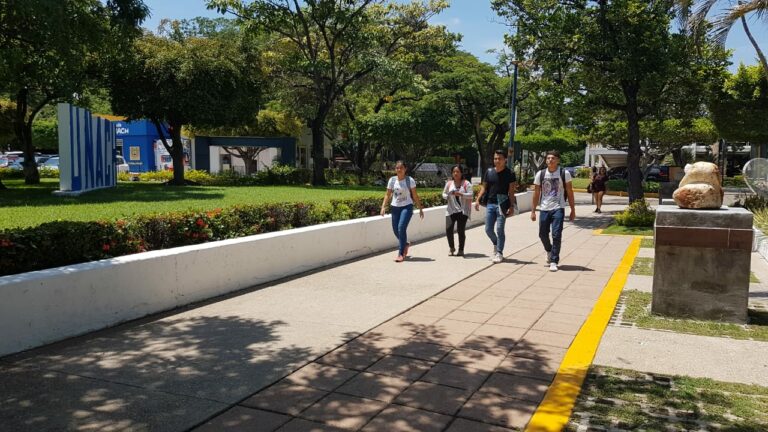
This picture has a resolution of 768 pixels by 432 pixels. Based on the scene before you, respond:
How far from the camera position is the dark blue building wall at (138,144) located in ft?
117

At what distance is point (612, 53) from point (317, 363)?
12.4m

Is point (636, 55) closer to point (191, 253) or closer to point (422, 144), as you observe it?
point (191, 253)

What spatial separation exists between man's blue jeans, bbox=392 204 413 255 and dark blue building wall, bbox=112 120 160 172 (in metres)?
29.6

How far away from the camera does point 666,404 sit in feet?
12.5

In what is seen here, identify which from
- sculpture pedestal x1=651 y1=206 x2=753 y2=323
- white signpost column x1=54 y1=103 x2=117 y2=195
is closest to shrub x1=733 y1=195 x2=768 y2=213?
sculpture pedestal x1=651 y1=206 x2=753 y2=323

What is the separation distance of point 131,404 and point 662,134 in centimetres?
3133

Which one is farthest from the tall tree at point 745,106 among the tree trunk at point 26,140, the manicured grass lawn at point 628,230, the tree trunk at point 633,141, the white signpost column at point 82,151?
the tree trunk at point 26,140

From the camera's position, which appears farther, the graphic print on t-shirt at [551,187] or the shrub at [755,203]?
the shrub at [755,203]

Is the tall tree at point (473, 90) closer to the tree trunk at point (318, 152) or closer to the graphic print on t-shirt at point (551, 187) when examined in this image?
the tree trunk at point (318, 152)

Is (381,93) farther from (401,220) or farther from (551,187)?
(551,187)

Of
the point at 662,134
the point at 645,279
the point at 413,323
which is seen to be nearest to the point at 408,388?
the point at 413,323

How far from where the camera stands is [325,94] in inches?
953

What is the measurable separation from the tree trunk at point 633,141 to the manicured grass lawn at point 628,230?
163 centimetres

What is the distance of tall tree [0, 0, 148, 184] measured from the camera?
7.63 m
